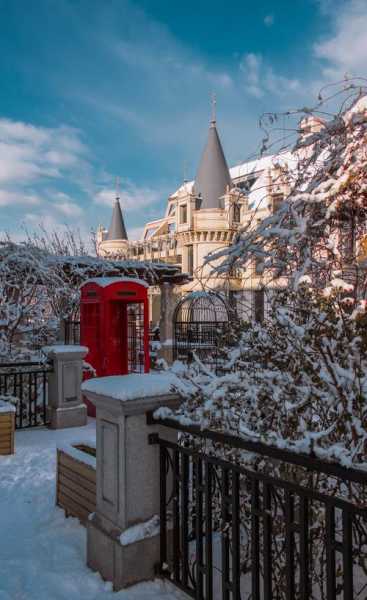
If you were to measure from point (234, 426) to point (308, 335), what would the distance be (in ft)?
2.99

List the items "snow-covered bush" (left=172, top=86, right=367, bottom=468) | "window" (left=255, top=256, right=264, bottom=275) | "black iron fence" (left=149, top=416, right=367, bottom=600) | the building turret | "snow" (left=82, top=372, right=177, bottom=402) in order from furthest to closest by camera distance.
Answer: the building turret
"window" (left=255, top=256, right=264, bottom=275)
"snow" (left=82, top=372, right=177, bottom=402)
"snow-covered bush" (left=172, top=86, right=367, bottom=468)
"black iron fence" (left=149, top=416, right=367, bottom=600)

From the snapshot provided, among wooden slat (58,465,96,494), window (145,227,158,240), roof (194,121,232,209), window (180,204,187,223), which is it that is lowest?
wooden slat (58,465,96,494)

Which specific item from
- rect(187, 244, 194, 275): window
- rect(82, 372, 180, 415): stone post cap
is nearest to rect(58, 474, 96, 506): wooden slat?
rect(82, 372, 180, 415): stone post cap

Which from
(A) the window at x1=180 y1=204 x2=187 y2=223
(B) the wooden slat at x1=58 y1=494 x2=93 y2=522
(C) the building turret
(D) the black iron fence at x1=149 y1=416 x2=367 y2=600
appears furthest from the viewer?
(C) the building turret

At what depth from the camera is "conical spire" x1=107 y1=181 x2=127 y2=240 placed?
55000 mm

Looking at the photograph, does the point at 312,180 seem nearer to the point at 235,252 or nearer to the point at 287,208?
the point at 287,208

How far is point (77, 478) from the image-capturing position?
13.9 ft

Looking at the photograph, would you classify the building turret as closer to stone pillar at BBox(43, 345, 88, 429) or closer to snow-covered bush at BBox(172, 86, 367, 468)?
stone pillar at BBox(43, 345, 88, 429)

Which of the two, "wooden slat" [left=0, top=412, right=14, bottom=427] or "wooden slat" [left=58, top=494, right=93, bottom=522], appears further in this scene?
"wooden slat" [left=0, top=412, right=14, bottom=427]

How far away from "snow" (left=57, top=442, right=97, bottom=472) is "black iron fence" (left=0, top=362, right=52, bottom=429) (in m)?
3.47

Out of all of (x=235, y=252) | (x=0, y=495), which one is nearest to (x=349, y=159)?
(x=235, y=252)

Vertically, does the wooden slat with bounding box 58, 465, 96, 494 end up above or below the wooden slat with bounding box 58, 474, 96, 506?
above

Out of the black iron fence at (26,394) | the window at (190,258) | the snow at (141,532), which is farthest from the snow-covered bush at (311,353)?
the window at (190,258)

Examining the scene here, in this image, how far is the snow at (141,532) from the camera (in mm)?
3109
